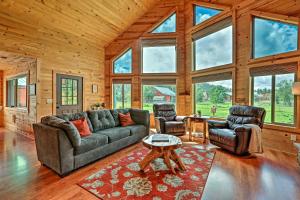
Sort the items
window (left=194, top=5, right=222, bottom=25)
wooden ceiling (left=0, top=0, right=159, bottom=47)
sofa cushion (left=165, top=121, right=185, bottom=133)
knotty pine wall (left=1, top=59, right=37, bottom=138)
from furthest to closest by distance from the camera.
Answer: window (left=194, top=5, right=222, bottom=25) → knotty pine wall (left=1, top=59, right=37, bottom=138) → sofa cushion (left=165, top=121, right=185, bottom=133) → wooden ceiling (left=0, top=0, right=159, bottom=47)

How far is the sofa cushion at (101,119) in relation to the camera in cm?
361

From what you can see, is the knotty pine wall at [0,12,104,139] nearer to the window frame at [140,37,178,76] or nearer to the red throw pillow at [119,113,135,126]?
the window frame at [140,37,178,76]

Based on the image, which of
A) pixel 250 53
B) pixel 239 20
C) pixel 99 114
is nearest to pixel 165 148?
pixel 99 114

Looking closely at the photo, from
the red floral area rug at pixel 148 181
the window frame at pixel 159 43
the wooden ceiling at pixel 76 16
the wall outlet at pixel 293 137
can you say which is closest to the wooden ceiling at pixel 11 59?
the wooden ceiling at pixel 76 16

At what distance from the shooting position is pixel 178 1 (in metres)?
5.88

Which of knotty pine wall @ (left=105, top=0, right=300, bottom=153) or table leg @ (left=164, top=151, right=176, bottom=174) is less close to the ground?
knotty pine wall @ (left=105, top=0, right=300, bottom=153)

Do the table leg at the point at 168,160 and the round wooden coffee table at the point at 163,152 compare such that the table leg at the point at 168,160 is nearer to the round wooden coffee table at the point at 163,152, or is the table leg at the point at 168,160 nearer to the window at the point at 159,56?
the round wooden coffee table at the point at 163,152

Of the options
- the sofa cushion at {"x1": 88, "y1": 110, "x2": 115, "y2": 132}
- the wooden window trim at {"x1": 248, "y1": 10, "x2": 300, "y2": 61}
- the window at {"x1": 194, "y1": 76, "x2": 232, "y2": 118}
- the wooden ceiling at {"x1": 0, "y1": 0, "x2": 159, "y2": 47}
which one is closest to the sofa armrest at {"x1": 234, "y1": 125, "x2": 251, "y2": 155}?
the window at {"x1": 194, "y1": 76, "x2": 232, "y2": 118}

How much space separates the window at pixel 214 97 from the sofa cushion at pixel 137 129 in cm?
202

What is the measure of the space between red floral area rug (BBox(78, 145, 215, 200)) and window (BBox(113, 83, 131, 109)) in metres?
3.70

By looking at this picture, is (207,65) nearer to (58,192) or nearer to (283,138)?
(283,138)

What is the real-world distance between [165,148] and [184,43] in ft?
14.9

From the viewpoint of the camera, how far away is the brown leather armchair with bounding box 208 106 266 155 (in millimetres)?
3188

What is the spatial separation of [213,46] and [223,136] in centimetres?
303
